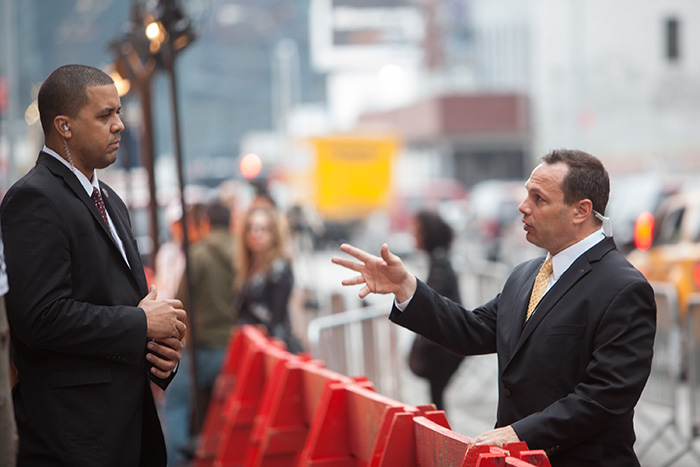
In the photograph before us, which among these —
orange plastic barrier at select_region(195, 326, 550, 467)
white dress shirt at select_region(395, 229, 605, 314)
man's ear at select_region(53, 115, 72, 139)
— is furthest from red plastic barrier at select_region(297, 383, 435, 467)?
man's ear at select_region(53, 115, 72, 139)

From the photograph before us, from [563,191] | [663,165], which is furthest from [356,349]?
[663,165]

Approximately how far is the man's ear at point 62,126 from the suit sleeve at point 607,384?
6.38 ft

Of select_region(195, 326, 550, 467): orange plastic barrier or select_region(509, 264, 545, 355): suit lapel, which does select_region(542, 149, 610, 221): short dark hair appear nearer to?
select_region(509, 264, 545, 355): suit lapel

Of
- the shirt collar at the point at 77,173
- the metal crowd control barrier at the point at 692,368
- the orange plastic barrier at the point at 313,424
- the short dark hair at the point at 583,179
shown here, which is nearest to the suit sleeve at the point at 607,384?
the orange plastic barrier at the point at 313,424

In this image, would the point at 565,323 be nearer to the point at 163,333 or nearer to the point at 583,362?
the point at 583,362

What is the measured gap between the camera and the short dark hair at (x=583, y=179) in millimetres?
4176

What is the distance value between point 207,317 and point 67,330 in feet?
19.3

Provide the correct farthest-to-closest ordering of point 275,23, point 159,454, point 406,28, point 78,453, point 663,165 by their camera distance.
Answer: point 275,23 < point 406,28 < point 663,165 < point 159,454 < point 78,453

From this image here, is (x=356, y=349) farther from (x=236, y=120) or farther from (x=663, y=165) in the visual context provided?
(x=236, y=120)

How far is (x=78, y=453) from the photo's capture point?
3.61 metres

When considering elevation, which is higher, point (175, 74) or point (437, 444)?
point (175, 74)

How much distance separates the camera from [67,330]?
11.7 ft

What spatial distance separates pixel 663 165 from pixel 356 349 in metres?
33.6

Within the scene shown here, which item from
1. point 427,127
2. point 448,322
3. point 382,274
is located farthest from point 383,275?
point 427,127
